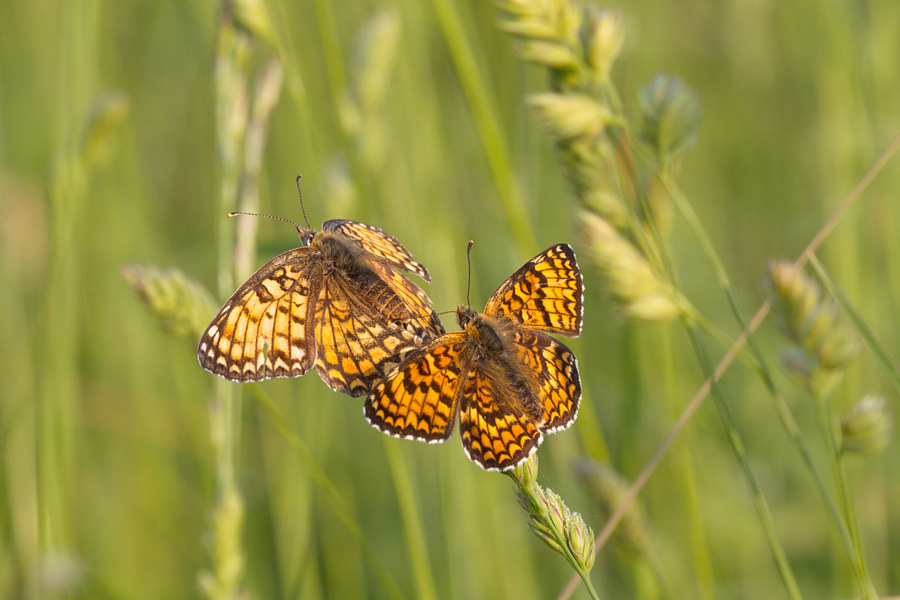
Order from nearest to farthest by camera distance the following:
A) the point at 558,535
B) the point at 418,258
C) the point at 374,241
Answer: the point at 558,535, the point at 374,241, the point at 418,258

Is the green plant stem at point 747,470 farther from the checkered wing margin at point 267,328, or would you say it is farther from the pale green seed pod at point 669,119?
the checkered wing margin at point 267,328

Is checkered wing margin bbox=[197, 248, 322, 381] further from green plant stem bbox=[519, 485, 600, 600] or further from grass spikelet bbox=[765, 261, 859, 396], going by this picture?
grass spikelet bbox=[765, 261, 859, 396]

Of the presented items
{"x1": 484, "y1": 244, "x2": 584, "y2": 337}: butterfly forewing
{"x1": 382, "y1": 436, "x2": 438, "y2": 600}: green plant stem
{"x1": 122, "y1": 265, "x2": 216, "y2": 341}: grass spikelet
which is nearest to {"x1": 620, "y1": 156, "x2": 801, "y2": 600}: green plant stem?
{"x1": 484, "y1": 244, "x2": 584, "y2": 337}: butterfly forewing

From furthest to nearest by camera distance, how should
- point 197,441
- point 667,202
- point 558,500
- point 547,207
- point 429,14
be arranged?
point 547,207
point 429,14
point 197,441
point 667,202
point 558,500

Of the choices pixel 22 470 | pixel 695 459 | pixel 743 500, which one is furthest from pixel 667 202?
pixel 22 470

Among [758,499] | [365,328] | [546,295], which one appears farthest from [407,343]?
[758,499]

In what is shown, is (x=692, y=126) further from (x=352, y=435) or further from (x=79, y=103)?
(x=352, y=435)

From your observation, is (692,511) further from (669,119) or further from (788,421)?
(669,119)
